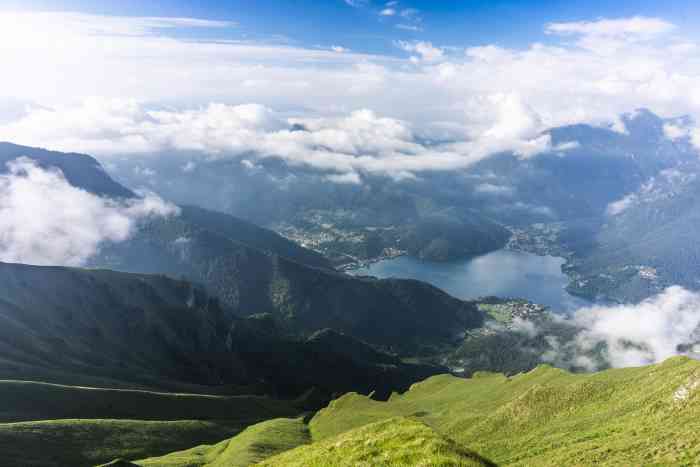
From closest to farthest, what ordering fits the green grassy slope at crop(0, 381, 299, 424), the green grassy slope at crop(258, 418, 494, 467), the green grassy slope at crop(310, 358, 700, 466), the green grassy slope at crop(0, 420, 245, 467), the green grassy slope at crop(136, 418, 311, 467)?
the green grassy slope at crop(258, 418, 494, 467)
the green grassy slope at crop(310, 358, 700, 466)
the green grassy slope at crop(0, 420, 245, 467)
the green grassy slope at crop(136, 418, 311, 467)
the green grassy slope at crop(0, 381, 299, 424)

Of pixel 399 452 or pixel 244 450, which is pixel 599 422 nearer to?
pixel 399 452

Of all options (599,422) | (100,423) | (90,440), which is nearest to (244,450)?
(90,440)

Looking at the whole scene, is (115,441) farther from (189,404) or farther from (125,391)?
(189,404)

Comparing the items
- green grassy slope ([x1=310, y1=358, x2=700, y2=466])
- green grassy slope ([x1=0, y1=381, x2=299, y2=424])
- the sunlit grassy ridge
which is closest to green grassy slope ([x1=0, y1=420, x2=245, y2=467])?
the sunlit grassy ridge

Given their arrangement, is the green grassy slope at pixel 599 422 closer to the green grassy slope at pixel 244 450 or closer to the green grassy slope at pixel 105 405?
the green grassy slope at pixel 244 450

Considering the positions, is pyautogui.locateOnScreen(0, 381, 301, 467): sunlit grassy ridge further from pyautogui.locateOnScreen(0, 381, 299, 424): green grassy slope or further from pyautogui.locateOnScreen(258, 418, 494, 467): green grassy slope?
pyautogui.locateOnScreen(258, 418, 494, 467): green grassy slope

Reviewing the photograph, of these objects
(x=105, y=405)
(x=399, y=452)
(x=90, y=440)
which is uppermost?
(x=399, y=452)
